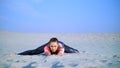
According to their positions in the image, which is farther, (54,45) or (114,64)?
(54,45)

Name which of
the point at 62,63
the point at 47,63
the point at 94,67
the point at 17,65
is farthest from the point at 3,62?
the point at 94,67

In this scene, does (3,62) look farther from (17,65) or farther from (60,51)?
(60,51)

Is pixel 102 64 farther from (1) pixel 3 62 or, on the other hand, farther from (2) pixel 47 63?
(1) pixel 3 62

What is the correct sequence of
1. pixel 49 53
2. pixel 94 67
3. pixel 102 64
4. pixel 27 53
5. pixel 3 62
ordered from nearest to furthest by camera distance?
1. pixel 94 67
2. pixel 102 64
3. pixel 3 62
4. pixel 49 53
5. pixel 27 53

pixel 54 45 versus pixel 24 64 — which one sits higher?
pixel 54 45

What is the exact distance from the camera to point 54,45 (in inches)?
198

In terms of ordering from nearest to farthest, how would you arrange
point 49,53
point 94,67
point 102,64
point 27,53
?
1. point 94,67
2. point 102,64
3. point 49,53
4. point 27,53

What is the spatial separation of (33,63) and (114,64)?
1.62 metres

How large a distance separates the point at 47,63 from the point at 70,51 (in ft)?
6.77

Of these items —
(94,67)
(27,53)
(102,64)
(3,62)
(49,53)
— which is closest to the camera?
(94,67)

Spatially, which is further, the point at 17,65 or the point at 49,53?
the point at 49,53

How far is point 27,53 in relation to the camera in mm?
5641

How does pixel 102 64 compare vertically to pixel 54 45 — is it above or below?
below

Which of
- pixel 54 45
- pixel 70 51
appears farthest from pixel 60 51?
pixel 70 51
